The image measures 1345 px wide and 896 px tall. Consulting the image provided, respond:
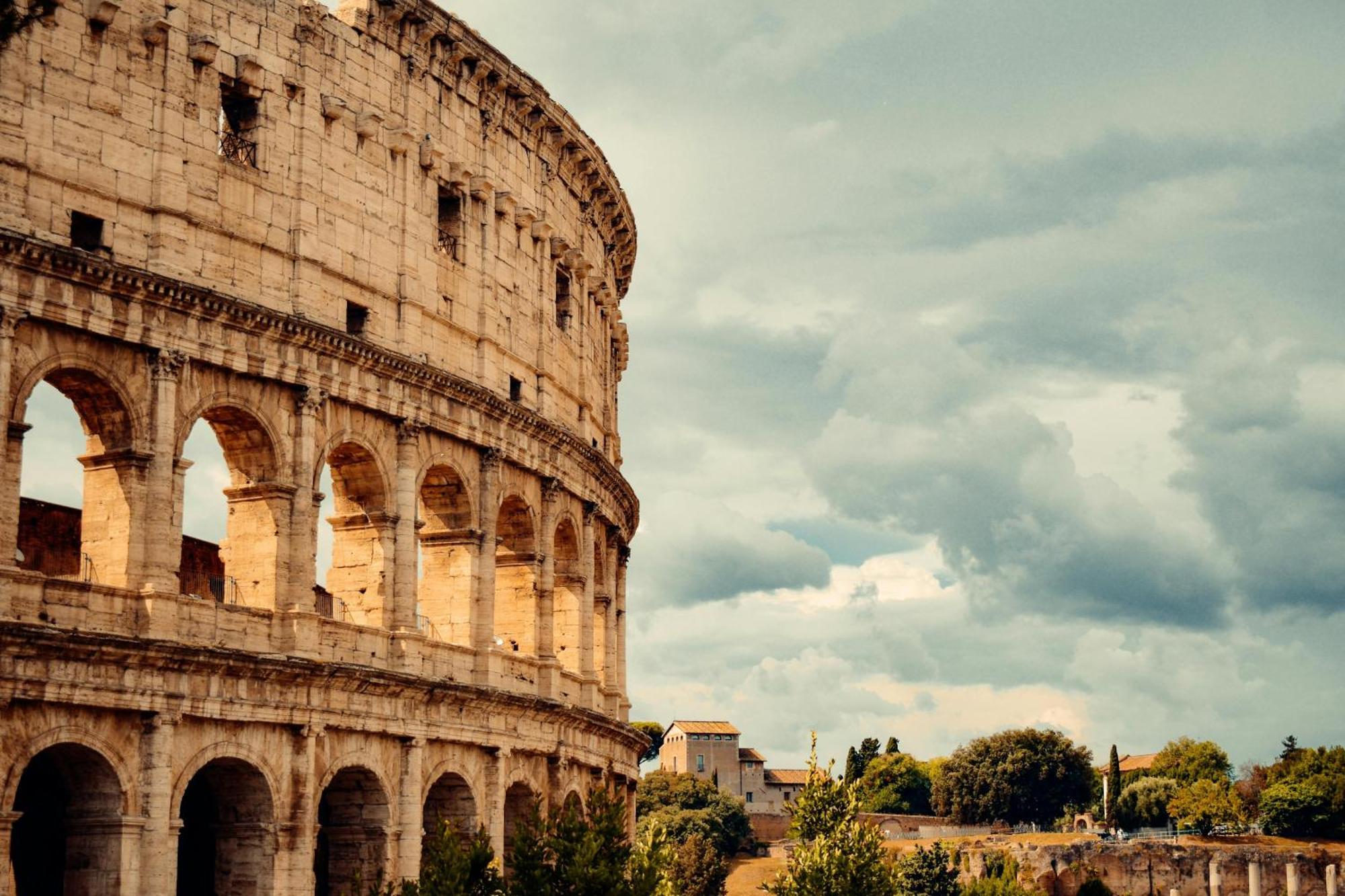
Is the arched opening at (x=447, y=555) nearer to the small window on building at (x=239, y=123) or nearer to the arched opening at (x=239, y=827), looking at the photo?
the arched opening at (x=239, y=827)

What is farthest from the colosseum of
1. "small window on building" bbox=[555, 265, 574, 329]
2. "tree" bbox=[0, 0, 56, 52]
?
"tree" bbox=[0, 0, 56, 52]

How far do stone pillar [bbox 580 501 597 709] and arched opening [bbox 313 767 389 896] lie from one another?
325 inches

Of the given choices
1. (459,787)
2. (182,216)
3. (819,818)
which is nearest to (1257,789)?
(819,818)

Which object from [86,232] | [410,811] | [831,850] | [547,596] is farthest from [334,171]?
[831,850]

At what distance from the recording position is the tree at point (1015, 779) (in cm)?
11850

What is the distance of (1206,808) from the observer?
112m

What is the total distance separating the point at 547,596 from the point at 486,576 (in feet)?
9.63

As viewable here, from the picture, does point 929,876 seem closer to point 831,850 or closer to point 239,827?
point 831,850

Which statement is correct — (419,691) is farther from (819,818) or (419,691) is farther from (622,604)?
(819,818)

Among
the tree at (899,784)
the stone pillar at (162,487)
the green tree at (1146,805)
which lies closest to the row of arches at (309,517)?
the stone pillar at (162,487)

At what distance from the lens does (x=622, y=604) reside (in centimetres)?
4559

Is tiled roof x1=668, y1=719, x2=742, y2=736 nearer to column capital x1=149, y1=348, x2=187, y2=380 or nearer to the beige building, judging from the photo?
the beige building

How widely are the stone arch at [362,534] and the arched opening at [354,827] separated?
8.97ft

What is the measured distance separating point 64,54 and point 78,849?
450 inches
